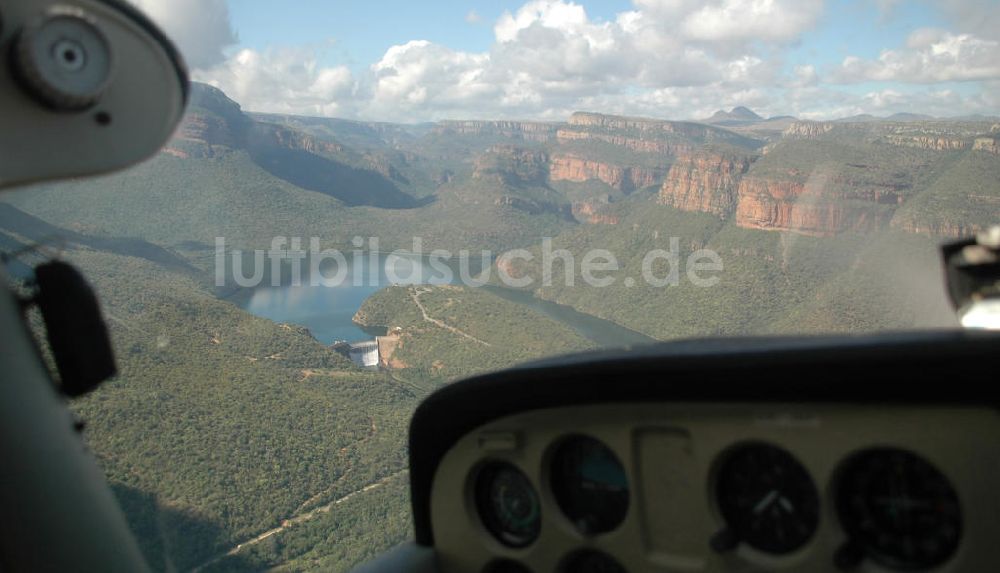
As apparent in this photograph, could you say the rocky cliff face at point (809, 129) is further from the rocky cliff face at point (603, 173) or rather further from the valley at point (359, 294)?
the rocky cliff face at point (603, 173)

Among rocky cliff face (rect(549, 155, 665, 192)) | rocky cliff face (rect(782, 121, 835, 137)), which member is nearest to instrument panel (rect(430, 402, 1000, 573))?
rocky cliff face (rect(782, 121, 835, 137))

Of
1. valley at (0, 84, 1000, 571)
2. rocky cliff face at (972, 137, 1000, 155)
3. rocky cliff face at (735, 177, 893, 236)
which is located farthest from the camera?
rocky cliff face at (735, 177, 893, 236)

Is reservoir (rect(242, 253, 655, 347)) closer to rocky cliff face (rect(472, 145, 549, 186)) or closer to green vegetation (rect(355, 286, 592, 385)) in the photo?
green vegetation (rect(355, 286, 592, 385))

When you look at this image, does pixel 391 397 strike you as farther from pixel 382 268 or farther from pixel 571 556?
pixel 382 268

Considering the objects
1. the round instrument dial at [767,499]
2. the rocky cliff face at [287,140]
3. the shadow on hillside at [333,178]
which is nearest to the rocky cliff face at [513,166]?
the shadow on hillside at [333,178]

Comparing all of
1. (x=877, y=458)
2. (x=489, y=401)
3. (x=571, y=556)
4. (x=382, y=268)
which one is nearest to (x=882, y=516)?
(x=877, y=458)

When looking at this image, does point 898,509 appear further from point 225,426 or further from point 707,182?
point 707,182

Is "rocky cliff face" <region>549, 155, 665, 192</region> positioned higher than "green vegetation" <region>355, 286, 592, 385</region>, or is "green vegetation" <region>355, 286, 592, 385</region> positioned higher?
"rocky cliff face" <region>549, 155, 665, 192</region>

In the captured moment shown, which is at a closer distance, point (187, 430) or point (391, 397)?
point (187, 430)
